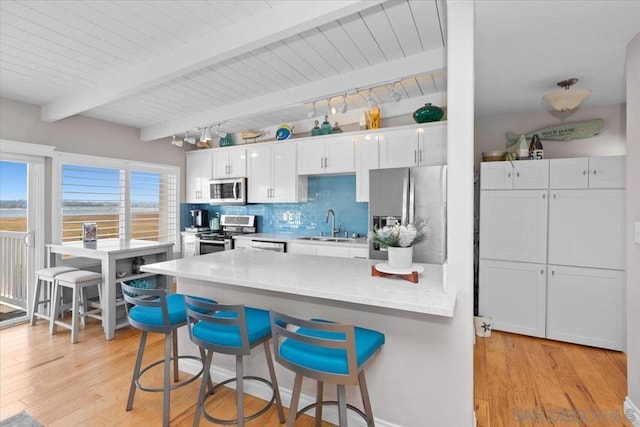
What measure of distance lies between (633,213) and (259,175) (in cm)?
400

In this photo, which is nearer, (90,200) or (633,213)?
(633,213)

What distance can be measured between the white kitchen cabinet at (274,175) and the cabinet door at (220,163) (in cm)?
45

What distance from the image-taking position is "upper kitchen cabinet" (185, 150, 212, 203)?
5293 millimetres

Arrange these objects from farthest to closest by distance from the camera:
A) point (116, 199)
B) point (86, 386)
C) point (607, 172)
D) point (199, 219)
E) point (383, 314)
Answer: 1. point (199, 219)
2. point (116, 199)
3. point (607, 172)
4. point (86, 386)
5. point (383, 314)

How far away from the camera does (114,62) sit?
2666 mm

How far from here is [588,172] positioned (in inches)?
123

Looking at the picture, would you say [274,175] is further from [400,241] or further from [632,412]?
[632,412]

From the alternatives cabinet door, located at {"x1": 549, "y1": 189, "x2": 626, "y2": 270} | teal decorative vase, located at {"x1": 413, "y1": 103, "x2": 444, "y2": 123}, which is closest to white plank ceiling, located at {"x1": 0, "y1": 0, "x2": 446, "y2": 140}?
teal decorative vase, located at {"x1": 413, "y1": 103, "x2": 444, "y2": 123}

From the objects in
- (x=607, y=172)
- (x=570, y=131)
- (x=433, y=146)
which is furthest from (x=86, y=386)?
(x=570, y=131)

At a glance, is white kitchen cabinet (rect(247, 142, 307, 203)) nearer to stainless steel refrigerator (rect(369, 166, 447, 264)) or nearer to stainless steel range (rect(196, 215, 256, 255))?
stainless steel range (rect(196, 215, 256, 255))

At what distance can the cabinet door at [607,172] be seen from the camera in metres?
3.01


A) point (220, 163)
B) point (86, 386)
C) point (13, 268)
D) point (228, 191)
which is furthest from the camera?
point (220, 163)

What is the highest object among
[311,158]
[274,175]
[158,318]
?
[311,158]

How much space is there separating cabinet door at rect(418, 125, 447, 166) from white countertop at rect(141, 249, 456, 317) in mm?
1711
